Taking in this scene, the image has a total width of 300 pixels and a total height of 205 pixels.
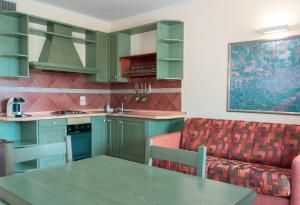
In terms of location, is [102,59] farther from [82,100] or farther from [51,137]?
[51,137]

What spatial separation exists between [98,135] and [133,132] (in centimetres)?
66

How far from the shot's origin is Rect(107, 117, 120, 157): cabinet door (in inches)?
159

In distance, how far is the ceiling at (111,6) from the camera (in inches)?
149

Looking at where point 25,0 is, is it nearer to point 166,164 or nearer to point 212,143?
point 166,164

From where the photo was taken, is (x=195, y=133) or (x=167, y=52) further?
(x=167, y=52)

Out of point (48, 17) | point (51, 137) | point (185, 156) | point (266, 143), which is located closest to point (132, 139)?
point (51, 137)

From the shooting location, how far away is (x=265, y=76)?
3.05 metres

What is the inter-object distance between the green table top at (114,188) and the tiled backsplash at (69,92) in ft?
8.63

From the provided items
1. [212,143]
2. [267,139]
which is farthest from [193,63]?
[267,139]

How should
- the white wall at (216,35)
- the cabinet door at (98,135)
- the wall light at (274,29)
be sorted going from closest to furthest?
the wall light at (274,29) → the white wall at (216,35) → the cabinet door at (98,135)

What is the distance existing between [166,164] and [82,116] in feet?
5.27

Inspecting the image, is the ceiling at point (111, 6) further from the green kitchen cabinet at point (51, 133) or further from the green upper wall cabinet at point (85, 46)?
the green kitchen cabinet at point (51, 133)

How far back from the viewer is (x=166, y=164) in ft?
9.38

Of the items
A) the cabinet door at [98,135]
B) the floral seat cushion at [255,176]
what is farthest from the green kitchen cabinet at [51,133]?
the floral seat cushion at [255,176]
